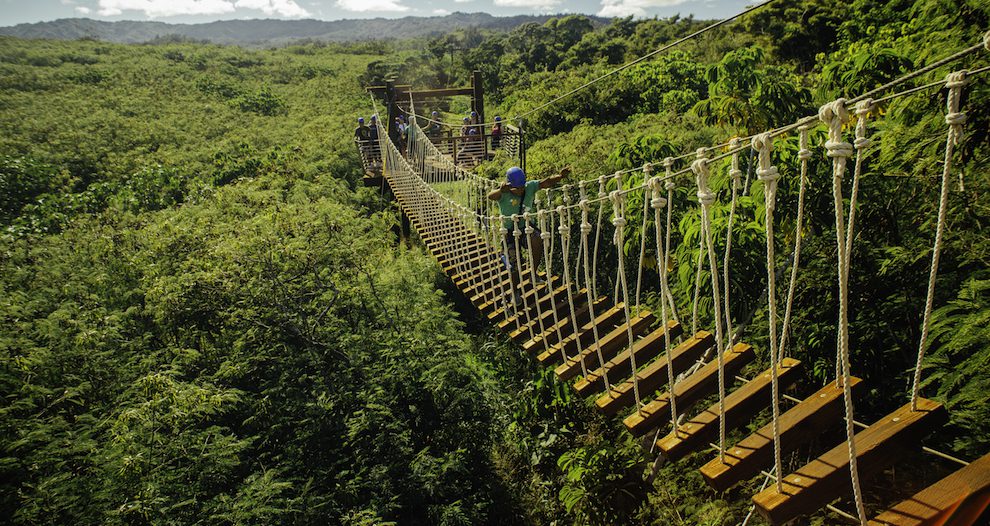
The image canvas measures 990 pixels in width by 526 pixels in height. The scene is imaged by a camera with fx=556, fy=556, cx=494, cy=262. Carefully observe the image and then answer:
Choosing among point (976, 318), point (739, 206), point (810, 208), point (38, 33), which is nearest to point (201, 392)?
point (739, 206)

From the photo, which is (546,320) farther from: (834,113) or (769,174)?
(834,113)

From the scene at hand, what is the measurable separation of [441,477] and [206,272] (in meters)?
3.44

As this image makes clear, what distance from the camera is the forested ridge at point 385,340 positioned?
3205mm

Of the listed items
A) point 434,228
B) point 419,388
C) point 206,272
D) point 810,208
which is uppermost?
point 810,208

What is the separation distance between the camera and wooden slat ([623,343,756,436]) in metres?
1.77

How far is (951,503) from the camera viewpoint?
1.08 m

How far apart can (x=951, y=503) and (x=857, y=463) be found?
0.20 metres

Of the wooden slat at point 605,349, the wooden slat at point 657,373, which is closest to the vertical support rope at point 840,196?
the wooden slat at point 657,373

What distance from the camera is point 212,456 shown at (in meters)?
4.83

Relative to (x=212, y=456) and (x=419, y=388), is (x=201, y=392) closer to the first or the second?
(x=212, y=456)

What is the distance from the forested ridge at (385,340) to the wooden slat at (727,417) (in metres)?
1.18

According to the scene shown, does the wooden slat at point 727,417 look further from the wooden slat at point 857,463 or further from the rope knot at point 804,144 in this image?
the rope knot at point 804,144

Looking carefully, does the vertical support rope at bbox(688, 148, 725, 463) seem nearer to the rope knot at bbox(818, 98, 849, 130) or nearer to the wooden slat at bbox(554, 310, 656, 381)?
the rope knot at bbox(818, 98, 849, 130)

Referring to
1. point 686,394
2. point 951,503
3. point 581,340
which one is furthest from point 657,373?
point 951,503
